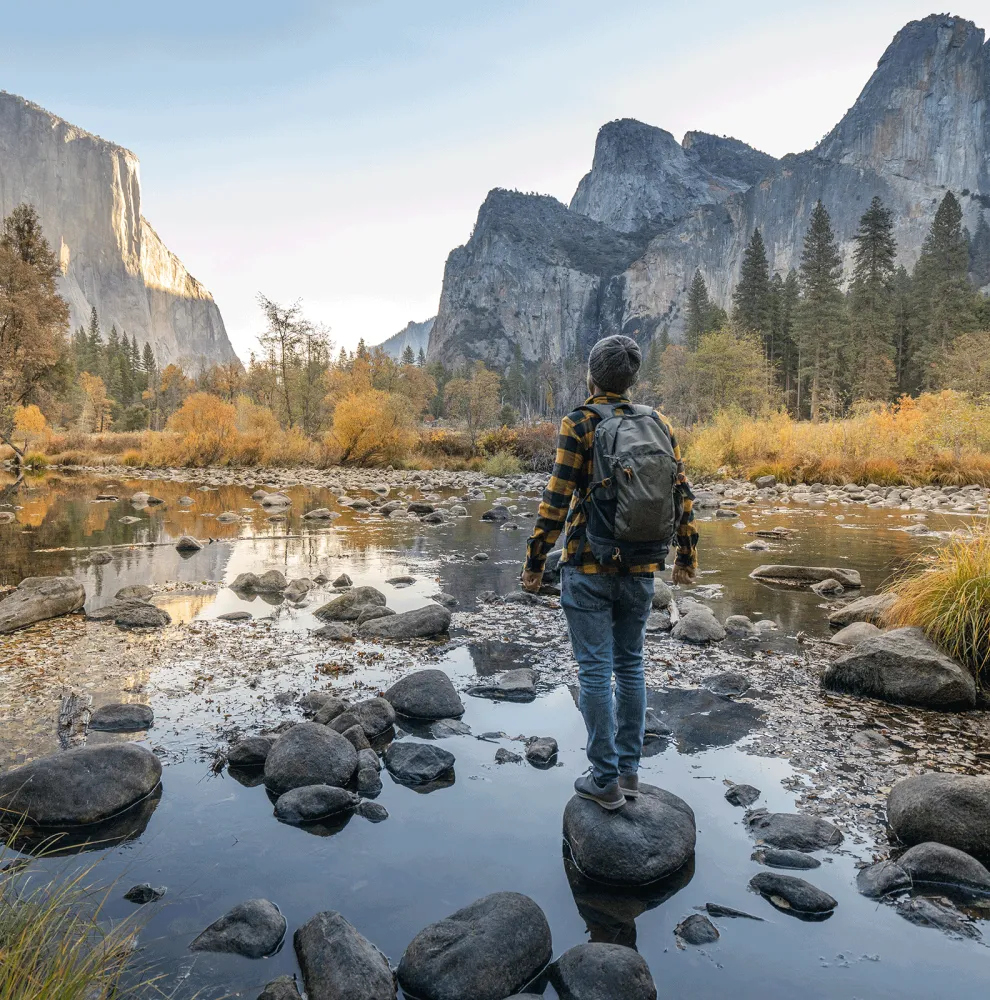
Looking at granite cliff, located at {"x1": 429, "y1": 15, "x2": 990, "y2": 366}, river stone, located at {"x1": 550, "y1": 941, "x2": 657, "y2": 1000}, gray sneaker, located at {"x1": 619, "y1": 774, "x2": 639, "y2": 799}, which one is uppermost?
granite cliff, located at {"x1": 429, "y1": 15, "x2": 990, "y2": 366}

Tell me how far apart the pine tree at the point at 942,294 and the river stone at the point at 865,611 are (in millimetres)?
46002

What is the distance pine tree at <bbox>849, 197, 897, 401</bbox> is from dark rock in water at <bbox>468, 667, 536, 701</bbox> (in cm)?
4996

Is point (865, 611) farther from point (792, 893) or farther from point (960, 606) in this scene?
point (792, 893)

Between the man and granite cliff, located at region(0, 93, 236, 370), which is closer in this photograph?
the man

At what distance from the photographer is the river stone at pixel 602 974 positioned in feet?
8.00

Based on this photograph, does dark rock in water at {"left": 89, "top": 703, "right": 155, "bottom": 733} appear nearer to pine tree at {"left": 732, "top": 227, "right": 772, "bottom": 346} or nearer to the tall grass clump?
the tall grass clump

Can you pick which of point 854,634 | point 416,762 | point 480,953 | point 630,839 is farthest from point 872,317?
point 480,953

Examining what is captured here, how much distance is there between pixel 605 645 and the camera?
Answer: 332 cm

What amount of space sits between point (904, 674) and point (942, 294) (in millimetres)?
56486

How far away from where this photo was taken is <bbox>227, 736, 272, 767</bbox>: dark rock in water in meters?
4.27

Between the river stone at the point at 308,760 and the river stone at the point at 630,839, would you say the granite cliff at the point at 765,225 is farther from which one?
the river stone at the point at 308,760

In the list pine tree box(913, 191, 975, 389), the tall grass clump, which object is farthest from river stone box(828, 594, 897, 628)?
pine tree box(913, 191, 975, 389)

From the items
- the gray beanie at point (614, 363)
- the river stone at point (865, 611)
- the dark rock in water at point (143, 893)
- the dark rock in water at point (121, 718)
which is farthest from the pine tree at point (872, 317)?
the dark rock in water at point (143, 893)

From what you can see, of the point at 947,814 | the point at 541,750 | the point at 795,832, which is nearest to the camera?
the point at 947,814
